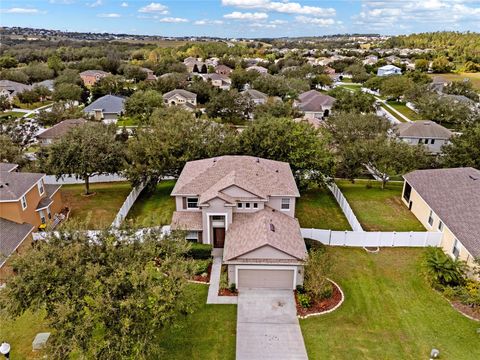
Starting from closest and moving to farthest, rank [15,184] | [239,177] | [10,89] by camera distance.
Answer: [239,177], [15,184], [10,89]

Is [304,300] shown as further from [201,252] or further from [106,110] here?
[106,110]

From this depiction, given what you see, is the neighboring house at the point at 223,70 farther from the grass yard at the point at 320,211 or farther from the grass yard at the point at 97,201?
the grass yard at the point at 320,211

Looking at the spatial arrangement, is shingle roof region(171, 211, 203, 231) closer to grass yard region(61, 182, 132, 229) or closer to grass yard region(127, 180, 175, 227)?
grass yard region(127, 180, 175, 227)

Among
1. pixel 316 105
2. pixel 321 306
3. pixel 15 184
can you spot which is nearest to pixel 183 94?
pixel 316 105

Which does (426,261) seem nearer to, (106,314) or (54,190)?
(106,314)

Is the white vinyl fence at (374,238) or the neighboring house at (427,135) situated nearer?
the white vinyl fence at (374,238)

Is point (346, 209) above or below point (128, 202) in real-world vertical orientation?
below

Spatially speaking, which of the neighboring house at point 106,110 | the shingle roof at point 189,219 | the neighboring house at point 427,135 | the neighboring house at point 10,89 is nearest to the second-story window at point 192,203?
the shingle roof at point 189,219

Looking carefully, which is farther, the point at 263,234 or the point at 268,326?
the point at 263,234
